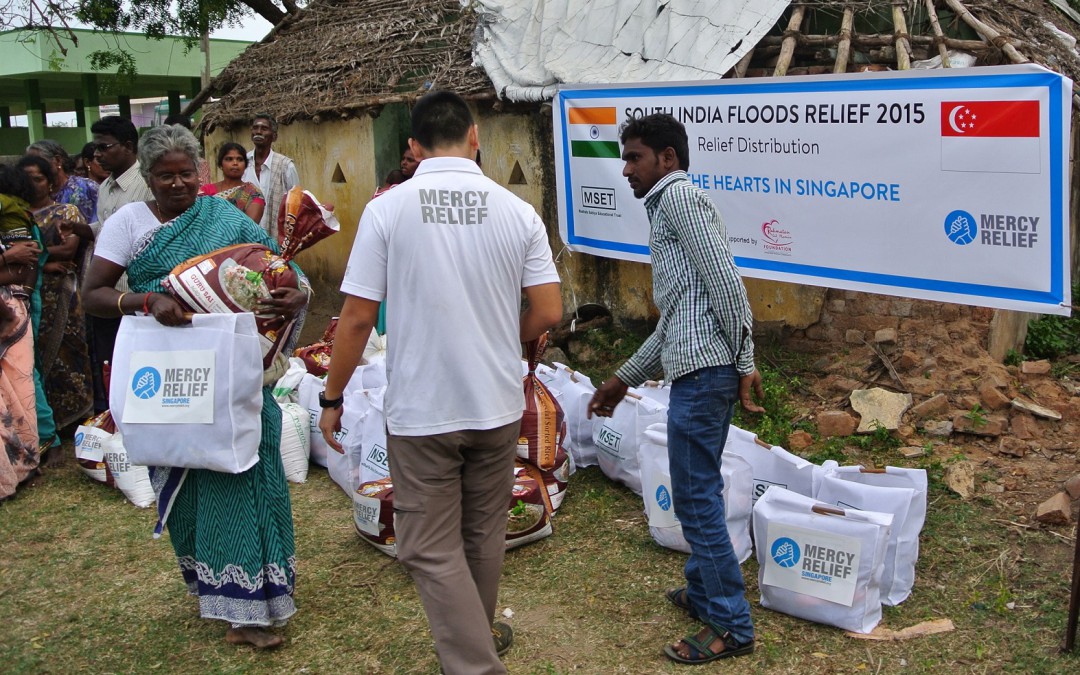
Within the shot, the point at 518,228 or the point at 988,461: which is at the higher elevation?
the point at 518,228

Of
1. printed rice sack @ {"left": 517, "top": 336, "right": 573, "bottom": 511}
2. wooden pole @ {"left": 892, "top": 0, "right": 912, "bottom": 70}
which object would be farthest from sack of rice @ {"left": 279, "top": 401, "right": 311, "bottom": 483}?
wooden pole @ {"left": 892, "top": 0, "right": 912, "bottom": 70}

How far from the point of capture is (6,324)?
17.8ft

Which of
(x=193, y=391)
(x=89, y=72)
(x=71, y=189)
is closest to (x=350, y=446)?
(x=193, y=391)

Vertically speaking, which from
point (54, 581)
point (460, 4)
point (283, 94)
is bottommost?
point (54, 581)

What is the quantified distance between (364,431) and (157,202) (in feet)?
5.57

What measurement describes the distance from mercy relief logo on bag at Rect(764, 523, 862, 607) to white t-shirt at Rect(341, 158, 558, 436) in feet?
4.31

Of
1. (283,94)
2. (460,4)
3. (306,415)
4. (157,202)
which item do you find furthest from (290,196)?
(283,94)

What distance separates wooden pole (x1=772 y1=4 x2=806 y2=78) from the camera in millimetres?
5727

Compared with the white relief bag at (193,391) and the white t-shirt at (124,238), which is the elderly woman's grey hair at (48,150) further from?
the white relief bag at (193,391)

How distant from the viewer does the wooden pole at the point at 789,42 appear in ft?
18.8

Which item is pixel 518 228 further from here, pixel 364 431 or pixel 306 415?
pixel 306 415

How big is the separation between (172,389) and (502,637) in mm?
1465

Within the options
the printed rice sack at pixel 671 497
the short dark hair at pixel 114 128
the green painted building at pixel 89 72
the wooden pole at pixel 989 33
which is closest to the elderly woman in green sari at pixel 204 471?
Result: the printed rice sack at pixel 671 497

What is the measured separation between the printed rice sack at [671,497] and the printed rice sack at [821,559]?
27 centimetres
